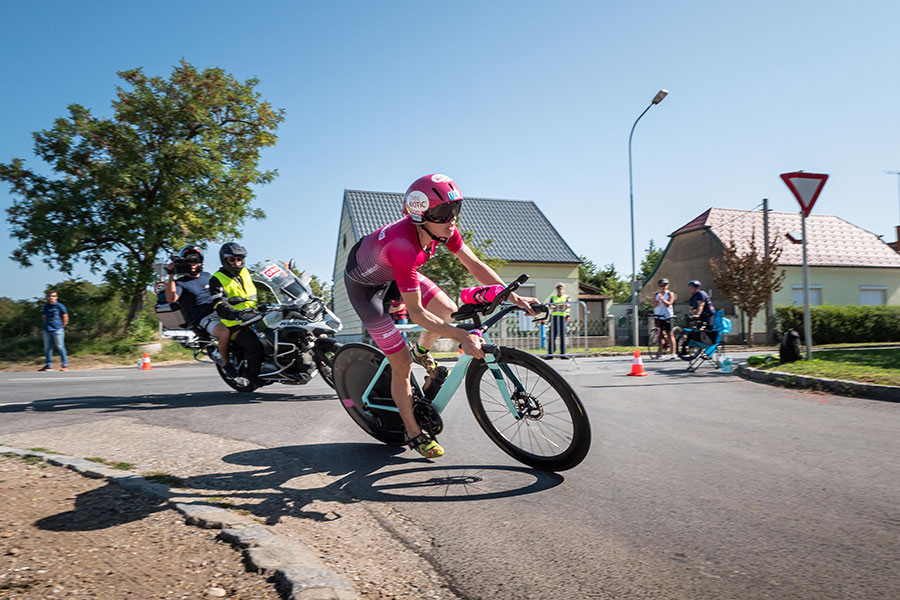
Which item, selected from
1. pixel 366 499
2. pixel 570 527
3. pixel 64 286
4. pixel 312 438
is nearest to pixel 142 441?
pixel 312 438

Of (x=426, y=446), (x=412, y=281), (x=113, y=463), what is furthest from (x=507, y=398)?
(x=113, y=463)

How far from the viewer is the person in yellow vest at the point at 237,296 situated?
7.65 metres

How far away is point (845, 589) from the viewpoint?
227 centimetres

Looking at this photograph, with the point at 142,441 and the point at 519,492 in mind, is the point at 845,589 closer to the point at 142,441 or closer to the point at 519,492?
the point at 519,492

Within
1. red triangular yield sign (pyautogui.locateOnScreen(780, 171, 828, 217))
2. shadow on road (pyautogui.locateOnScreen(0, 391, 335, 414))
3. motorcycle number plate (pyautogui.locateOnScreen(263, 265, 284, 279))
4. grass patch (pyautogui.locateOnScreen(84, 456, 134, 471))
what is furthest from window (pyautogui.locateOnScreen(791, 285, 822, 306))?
grass patch (pyautogui.locateOnScreen(84, 456, 134, 471))

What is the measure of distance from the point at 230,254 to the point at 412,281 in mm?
4629

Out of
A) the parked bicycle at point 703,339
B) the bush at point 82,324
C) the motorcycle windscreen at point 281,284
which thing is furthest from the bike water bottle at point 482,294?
the bush at point 82,324

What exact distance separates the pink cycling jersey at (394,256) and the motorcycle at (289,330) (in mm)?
3317

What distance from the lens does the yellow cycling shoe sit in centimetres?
420

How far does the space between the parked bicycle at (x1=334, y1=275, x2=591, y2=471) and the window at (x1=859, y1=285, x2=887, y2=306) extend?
3885 cm

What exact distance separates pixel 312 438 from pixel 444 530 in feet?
8.56

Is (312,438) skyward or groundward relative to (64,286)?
groundward

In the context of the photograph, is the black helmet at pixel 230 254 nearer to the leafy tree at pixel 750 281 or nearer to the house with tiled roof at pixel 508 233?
the leafy tree at pixel 750 281

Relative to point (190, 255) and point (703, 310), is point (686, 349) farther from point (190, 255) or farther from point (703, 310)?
point (190, 255)
